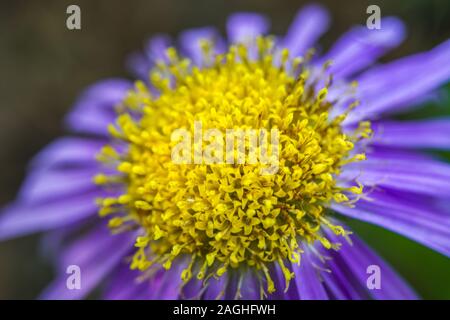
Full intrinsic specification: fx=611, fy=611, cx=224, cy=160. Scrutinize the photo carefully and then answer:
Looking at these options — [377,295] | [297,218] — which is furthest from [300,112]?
[377,295]

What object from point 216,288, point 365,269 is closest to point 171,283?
point 216,288

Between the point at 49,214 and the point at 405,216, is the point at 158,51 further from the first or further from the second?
the point at 405,216

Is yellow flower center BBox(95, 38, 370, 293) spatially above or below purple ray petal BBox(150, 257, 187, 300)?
above

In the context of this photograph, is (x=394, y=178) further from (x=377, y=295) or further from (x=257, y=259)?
(x=257, y=259)

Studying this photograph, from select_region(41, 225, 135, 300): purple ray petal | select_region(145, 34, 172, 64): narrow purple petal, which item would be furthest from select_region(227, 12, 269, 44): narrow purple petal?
select_region(41, 225, 135, 300): purple ray petal

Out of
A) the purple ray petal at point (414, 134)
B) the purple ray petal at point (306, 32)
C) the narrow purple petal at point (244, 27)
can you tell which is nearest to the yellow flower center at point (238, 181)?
the purple ray petal at point (414, 134)
